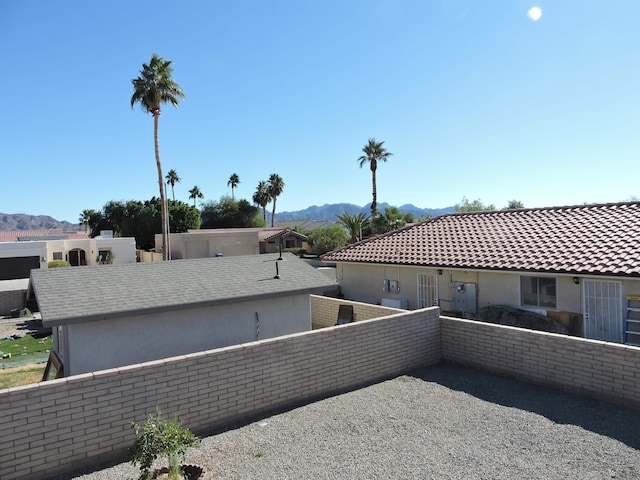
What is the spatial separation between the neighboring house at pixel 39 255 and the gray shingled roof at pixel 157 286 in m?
19.1

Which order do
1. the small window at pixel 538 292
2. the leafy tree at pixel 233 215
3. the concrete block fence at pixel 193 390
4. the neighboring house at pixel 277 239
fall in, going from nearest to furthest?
the concrete block fence at pixel 193 390, the small window at pixel 538 292, the neighboring house at pixel 277 239, the leafy tree at pixel 233 215

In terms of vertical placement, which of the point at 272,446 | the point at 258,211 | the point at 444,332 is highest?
the point at 258,211

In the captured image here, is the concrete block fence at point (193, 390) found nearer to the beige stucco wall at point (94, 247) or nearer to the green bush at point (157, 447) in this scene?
the green bush at point (157, 447)

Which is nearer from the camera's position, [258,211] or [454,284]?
[454,284]

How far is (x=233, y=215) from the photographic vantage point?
256 ft

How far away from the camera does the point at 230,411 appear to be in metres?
7.83

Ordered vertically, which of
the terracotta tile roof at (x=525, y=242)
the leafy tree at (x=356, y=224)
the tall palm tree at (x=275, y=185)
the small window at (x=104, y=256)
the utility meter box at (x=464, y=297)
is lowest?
the utility meter box at (x=464, y=297)

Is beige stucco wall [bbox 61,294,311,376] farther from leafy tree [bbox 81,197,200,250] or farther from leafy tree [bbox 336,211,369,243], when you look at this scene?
leafy tree [bbox 81,197,200,250]

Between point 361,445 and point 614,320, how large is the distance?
951 cm

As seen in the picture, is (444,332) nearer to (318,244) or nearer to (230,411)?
(230,411)

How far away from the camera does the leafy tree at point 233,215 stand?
78000 mm

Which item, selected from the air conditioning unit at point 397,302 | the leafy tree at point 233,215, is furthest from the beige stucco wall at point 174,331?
the leafy tree at point 233,215

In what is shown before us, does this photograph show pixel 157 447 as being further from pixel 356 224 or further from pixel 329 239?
pixel 329 239

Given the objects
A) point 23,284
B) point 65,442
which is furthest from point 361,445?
point 23,284
